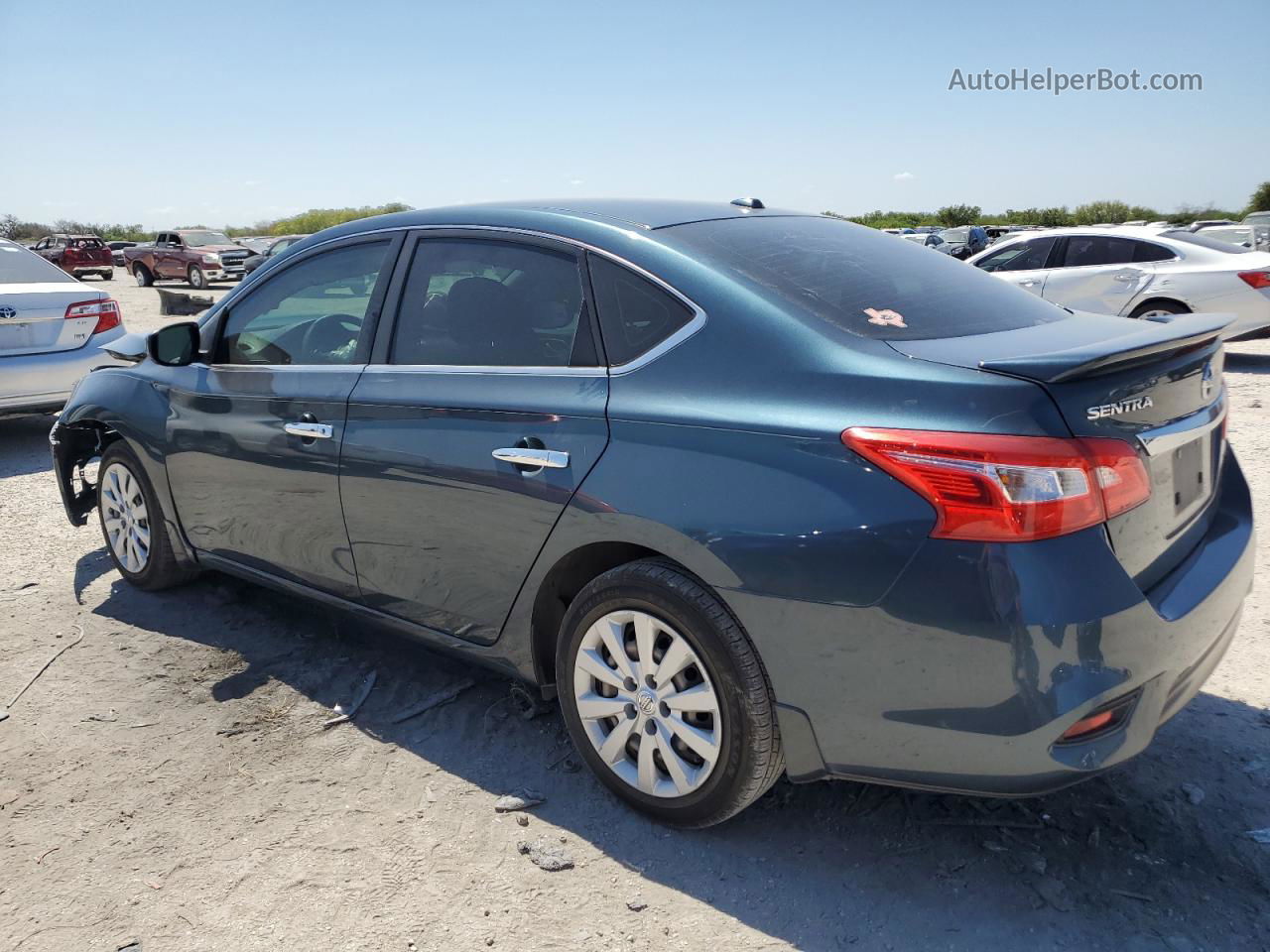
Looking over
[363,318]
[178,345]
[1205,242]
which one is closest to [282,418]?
[363,318]

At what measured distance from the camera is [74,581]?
5.05 metres

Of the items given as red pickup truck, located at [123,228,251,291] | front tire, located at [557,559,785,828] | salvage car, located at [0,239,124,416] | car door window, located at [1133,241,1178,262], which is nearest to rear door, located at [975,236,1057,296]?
car door window, located at [1133,241,1178,262]

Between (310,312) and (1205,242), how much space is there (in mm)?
9770

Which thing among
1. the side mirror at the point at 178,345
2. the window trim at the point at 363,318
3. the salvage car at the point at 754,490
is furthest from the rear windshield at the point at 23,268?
the salvage car at the point at 754,490

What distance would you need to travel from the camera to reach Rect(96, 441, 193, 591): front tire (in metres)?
4.58

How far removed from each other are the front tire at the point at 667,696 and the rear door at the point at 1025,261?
9305 millimetres

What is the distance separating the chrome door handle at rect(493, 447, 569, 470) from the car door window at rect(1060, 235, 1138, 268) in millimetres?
9607

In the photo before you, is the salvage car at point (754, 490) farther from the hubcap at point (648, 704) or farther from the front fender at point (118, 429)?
the front fender at point (118, 429)

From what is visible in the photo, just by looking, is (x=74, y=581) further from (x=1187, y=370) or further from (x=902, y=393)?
(x=1187, y=370)

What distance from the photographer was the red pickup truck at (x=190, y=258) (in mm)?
29922

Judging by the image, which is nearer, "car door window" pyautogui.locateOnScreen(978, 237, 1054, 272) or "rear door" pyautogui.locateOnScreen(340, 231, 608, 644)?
"rear door" pyautogui.locateOnScreen(340, 231, 608, 644)

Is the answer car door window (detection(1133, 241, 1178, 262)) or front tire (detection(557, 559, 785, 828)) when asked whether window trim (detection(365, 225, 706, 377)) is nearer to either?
front tire (detection(557, 559, 785, 828))

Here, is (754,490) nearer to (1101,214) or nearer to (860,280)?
(860,280)

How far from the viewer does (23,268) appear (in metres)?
8.23
